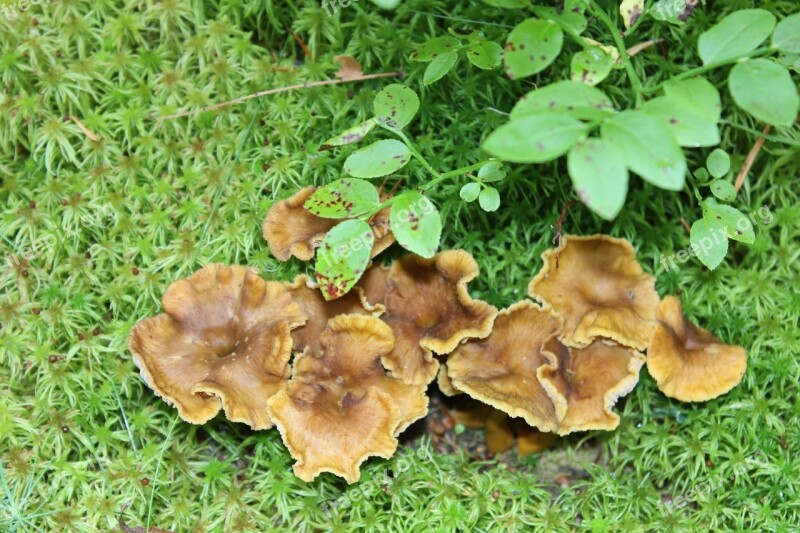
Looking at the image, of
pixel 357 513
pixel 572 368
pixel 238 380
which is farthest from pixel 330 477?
pixel 572 368

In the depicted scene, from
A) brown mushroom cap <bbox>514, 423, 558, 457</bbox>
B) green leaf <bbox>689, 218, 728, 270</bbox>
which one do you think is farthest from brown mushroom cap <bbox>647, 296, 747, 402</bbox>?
brown mushroom cap <bbox>514, 423, 558, 457</bbox>

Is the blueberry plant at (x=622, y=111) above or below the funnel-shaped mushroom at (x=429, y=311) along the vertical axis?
above

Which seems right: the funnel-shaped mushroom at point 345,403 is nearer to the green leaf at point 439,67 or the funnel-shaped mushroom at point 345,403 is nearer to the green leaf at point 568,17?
the green leaf at point 439,67

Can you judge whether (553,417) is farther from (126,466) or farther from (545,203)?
(126,466)

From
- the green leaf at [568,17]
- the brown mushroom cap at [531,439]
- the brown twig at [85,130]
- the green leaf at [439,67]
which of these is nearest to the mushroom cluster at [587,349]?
the brown mushroom cap at [531,439]

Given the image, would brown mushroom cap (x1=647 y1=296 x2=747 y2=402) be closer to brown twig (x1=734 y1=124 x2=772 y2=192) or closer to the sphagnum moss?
the sphagnum moss

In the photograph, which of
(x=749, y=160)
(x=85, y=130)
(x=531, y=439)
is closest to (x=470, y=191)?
(x=531, y=439)

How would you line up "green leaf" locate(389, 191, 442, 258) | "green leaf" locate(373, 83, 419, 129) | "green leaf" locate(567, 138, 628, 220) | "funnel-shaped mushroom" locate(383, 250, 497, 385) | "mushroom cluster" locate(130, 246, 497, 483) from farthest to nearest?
"funnel-shaped mushroom" locate(383, 250, 497, 385) → "mushroom cluster" locate(130, 246, 497, 483) → "green leaf" locate(373, 83, 419, 129) → "green leaf" locate(389, 191, 442, 258) → "green leaf" locate(567, 138, 628, 220)
